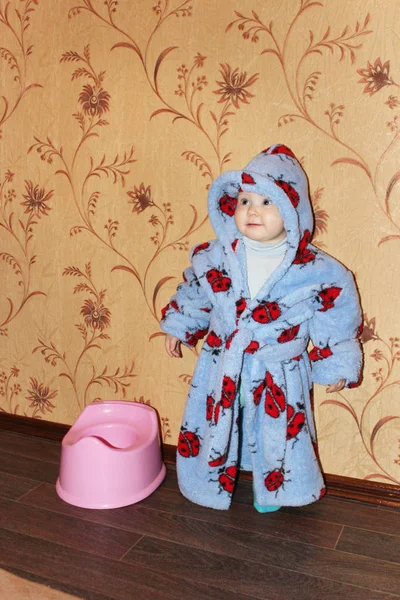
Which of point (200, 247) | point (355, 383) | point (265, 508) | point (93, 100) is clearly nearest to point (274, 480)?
point (265, 508)

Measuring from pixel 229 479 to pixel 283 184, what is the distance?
83 centimetres

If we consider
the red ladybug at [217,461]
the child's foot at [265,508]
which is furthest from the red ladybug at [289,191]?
the child's foot at [265,508]

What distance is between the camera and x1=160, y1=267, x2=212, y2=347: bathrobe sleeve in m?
1.79

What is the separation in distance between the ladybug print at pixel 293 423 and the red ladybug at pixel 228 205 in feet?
1.86

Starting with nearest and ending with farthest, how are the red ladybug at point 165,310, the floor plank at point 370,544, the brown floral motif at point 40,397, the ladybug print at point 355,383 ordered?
the floor plank at point 370,544 < the ladybug print at point 355,383 < the red ladybug at point 165,310 < the brown floral motif at point 40,397

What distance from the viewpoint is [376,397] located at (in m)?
1.76

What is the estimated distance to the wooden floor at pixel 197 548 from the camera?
1.39m

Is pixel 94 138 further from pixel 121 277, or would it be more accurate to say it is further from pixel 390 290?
pixel 390 290

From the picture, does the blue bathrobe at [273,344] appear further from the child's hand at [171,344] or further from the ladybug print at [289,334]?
the child's hand at [171,344]

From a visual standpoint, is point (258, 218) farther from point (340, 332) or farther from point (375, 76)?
point (375, 76)

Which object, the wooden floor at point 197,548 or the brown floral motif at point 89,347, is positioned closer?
the wooden floor at point 197,548

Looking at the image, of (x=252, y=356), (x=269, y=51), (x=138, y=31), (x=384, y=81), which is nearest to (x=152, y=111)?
(x=138, y=31)

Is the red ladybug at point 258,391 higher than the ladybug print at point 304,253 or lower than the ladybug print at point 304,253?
lower

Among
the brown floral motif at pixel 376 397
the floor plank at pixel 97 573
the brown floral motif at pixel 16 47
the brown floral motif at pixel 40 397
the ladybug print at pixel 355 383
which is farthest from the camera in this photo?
the brown floral motif at pixel 40 397
